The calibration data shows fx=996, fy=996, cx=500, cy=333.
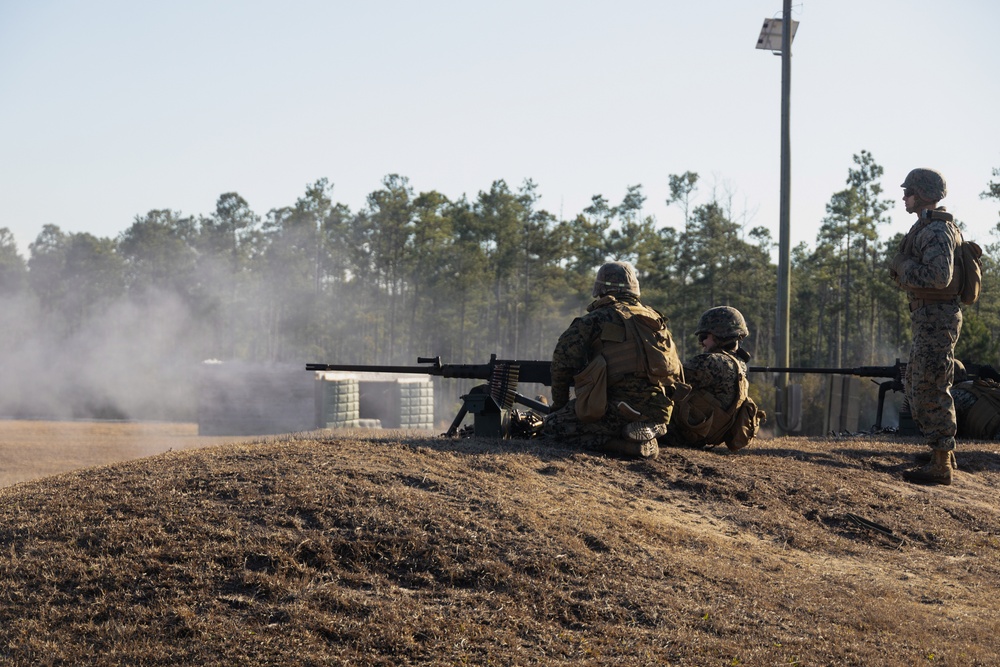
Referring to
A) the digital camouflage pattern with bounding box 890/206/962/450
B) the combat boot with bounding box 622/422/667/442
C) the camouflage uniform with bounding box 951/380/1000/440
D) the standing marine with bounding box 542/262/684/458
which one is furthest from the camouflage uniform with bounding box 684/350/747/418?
the camouflage uniform with bounding box 951/380/1000/440

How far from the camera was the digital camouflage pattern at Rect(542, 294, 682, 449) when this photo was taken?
816cm

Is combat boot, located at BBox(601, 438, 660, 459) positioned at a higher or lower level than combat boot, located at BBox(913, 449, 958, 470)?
higher

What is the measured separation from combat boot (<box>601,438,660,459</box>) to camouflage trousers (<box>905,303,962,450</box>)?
2650 mm

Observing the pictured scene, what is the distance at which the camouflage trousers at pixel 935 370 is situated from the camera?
346 inches

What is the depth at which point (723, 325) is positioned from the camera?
9.45m

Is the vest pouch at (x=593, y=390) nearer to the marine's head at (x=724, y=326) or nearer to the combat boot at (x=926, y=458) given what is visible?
the marine's head at (x=724, y=326)

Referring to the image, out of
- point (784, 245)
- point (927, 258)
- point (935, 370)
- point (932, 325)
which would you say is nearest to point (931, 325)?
point (932, 325)

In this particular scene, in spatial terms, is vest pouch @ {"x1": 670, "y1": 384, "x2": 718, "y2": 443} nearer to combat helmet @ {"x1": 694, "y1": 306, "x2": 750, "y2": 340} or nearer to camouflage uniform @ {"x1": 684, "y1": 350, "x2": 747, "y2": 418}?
camouflage uniform @ {"x1": 684, "y1": 350, "x2": 747, "y2": 418}

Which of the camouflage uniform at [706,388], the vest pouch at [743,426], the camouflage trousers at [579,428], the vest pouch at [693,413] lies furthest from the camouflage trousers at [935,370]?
the camouflage trousers at [579,428]

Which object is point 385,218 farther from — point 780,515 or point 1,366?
point 780,515

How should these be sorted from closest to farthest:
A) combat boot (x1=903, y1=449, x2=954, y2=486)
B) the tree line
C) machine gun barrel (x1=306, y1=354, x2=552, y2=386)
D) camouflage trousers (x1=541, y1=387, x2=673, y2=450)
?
1. camouflage trousers (x1=541, y1=387, x2=673, y2=450)
2. combat boot (x1=903, y1=449, x2=954, y2=486)
3. machine gun barrel (x1=306, y1=354, x2=552, y2=386)
4. the tree line

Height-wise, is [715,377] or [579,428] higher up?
[715,377]

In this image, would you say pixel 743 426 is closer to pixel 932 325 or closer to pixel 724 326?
pixel 724 326

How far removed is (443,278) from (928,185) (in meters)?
45.5
